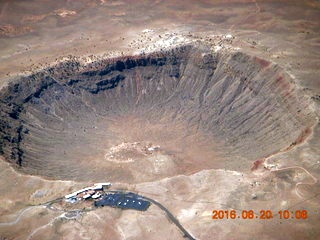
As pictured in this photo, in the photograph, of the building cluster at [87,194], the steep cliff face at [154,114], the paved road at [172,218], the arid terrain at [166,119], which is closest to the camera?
the paved road at [172,218]

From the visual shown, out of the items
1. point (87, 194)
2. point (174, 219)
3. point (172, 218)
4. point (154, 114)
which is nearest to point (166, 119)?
point (154, 114)

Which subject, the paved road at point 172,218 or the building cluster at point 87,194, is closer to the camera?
the paved road at point 172,218

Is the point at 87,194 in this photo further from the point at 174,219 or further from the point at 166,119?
the point at 166,119

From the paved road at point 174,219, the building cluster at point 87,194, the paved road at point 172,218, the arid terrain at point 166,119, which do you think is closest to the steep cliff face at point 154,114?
the arid terrain at point 166,119

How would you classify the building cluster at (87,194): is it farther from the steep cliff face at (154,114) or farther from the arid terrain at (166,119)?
the steep cliff face at (154,114)

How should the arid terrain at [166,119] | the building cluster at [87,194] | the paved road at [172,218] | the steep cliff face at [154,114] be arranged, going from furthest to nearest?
the steep cliff face at [154,114] → the building cluster at [87,194] → the arid terrain at [166,119] → the paved road at [172,218]

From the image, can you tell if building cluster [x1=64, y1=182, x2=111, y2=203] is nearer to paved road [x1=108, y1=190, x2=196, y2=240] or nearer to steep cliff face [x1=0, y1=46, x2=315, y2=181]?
paved road [x1=108, y1=190, x2=196, y2=240]
